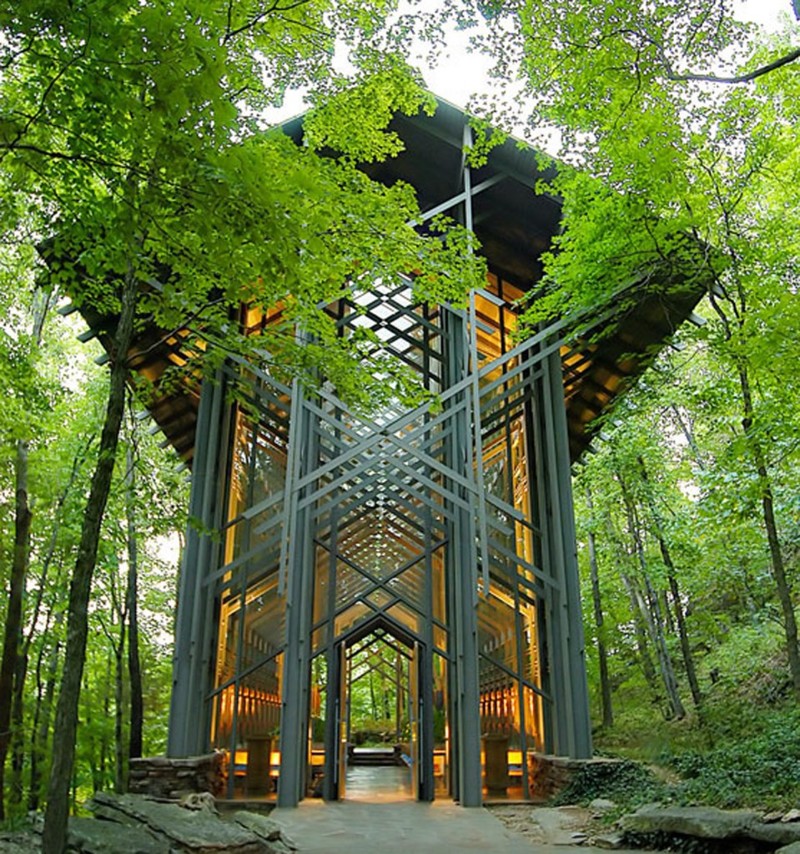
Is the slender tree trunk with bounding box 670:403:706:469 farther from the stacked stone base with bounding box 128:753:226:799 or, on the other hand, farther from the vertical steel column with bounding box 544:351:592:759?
the stacked stone base with bounding box 128:753:226:799

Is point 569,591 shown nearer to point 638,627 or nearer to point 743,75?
point 743,75

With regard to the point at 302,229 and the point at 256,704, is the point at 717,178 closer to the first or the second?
the point at 302,229

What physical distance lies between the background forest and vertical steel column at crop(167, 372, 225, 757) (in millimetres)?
1284

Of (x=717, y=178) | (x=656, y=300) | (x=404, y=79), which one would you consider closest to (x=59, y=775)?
(x=404, y=79)

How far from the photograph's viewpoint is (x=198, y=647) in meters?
9.56

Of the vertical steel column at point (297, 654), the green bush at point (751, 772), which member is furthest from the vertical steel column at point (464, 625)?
the green bush at point (751, 772)

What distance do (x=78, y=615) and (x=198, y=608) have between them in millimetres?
5379

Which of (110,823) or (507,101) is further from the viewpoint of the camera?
(507,101)

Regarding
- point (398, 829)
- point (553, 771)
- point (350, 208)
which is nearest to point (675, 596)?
point (553, 771)

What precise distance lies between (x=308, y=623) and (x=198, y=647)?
156cm

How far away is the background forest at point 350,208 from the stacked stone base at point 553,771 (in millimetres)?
1355

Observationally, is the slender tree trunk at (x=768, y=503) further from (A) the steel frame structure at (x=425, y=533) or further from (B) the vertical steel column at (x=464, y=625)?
(B) the vertical steel column at (x=464, y=625)

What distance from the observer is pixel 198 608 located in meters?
9.69

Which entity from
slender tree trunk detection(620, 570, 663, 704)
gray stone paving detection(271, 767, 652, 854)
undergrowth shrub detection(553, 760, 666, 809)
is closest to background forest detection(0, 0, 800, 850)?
undergrowth shrub detection(553, 760, 666, 809)
